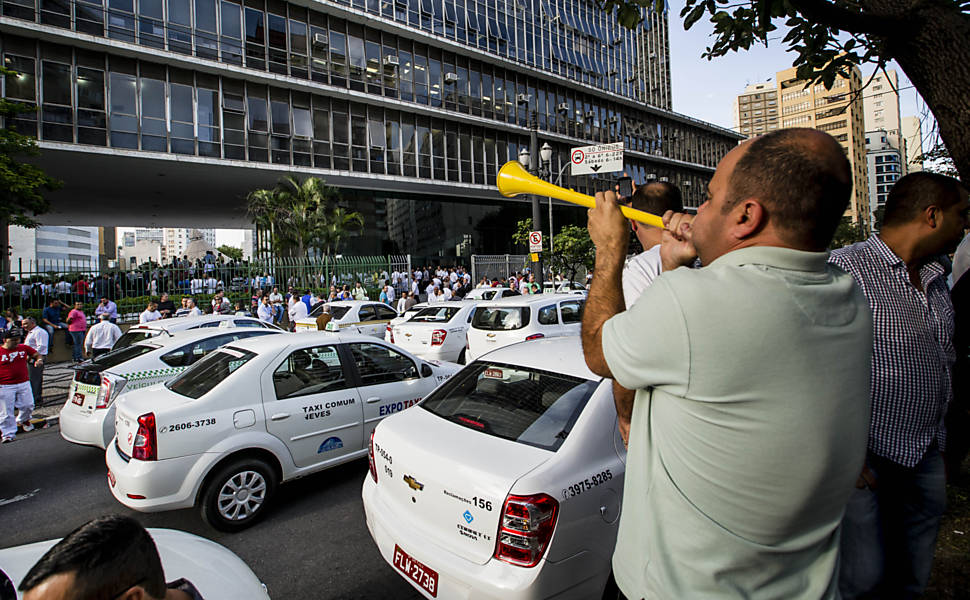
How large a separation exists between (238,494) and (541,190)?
13.0 feet

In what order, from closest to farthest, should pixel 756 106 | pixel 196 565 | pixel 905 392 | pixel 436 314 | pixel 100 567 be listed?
pixel 100 567 < pixel 905 392 < pixel 196 565 < pixel 436 314 < pixel 756 106

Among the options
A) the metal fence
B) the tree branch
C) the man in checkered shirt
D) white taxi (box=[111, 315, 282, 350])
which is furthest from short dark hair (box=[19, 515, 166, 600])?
the metal fence

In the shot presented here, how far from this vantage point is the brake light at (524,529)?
2.47 m

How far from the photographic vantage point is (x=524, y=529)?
2473 millimetres

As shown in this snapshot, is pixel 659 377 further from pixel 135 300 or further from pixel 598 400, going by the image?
pixel 135 300

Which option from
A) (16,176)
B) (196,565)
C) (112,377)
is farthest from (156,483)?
(16,176)

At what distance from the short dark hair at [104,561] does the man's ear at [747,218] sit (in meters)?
1.87

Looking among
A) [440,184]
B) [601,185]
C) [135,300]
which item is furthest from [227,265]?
[601,185]

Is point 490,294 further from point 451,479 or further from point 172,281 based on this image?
point 451,479

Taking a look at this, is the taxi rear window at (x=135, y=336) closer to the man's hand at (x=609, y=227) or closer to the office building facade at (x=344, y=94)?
the man's hand at (x=609, y=227)

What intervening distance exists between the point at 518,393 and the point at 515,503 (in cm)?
97

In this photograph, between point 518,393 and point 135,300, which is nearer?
point 518,393

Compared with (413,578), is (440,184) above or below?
above

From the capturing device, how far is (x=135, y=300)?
16.3 meters
